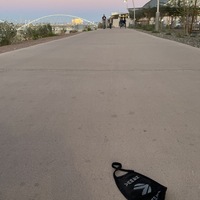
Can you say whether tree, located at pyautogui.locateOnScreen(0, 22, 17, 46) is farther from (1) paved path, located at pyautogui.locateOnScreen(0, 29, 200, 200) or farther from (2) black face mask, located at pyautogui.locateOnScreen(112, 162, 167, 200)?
(2) black face mask, located at pyautogui.locateOnScreen(112, 162, 167, 200)

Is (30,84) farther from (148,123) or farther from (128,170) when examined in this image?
(128,170)

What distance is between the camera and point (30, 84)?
21.7 ft

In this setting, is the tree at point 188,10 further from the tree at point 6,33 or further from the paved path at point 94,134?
the paved path at point 94,134

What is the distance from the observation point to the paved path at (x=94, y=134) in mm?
2674

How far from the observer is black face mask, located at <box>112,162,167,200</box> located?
247cm

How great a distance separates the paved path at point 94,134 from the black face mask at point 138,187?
8 centimetres

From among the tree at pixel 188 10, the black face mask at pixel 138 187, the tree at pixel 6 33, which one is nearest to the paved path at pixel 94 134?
the black face mask at pixel 138 187

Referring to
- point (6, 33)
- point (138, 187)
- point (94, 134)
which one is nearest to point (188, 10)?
point (6, 33)

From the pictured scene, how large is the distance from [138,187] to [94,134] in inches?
51.0

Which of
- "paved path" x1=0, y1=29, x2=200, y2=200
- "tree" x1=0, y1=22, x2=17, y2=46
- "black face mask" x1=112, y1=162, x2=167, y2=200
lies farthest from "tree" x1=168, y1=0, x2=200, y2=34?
"black face mask" x1=112, y1=162, x2=167, y2=200

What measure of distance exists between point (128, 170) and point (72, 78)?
15.2ft

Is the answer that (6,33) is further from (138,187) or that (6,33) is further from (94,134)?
(138,187)

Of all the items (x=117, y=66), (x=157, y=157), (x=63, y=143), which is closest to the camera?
(x=157, y=157)

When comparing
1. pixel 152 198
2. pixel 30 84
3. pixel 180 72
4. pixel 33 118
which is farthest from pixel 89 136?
pixel 180 72
